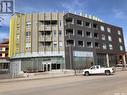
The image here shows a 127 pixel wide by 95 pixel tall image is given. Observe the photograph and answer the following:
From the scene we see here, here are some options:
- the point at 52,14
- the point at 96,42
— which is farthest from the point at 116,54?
the point at 52,14

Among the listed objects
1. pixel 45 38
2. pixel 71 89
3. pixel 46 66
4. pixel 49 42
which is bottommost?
pixel 71 89

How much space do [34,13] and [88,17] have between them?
730 inches

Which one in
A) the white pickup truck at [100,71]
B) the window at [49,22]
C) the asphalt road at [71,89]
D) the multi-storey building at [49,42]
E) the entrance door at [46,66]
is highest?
the window at [49,22]

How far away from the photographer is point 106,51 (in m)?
74.1

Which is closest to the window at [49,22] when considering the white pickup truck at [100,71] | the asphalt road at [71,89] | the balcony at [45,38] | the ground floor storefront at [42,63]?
the balcony at [45,38]

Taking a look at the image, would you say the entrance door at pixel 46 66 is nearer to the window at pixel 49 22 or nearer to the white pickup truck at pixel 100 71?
the window at pixel 49 22

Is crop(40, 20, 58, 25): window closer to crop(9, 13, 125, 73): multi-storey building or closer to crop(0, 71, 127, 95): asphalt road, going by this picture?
crop(9, 13, 125, 73): multi-storey building

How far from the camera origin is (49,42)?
61.2m

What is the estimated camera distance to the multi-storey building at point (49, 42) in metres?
59.5

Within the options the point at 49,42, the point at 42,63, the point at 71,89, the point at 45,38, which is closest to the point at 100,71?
the point at 71,89

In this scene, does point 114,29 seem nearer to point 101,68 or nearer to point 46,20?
point 46,20

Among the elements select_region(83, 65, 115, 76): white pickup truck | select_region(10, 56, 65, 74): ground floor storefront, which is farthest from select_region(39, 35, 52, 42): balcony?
select_region(83, 65, 115, 76): white pickup truck

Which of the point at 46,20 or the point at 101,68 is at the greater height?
the point at 46,20

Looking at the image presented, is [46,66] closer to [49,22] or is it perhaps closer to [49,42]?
[49,42]
